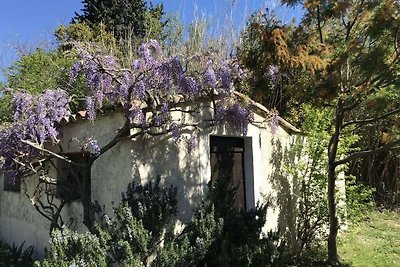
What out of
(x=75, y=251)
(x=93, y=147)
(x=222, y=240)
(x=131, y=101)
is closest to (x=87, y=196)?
(x=93, y=147)

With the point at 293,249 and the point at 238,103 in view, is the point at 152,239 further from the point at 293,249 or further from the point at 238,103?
the point at 293,249

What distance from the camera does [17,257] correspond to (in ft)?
29.9

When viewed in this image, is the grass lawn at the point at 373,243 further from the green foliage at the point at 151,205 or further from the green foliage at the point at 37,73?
the green foliage at the point at 37,73

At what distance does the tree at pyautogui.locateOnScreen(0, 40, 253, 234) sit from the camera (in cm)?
646

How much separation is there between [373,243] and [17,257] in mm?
8136

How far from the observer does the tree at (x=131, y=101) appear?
6.46 m

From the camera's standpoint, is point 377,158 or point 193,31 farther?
point 193,31

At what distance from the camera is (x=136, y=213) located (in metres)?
6.35

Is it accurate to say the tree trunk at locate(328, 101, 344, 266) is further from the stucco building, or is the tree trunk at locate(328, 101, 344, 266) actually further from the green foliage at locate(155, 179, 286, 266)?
the green foliage at locate(155, 179, 286, 266)

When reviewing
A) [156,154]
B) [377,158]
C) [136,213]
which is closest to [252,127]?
[156,154]

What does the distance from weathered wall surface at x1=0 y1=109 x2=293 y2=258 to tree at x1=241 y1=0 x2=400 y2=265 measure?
2.00 meters

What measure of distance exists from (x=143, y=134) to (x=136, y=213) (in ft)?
4.22

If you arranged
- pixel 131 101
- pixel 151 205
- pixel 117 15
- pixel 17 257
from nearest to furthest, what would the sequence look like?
pixel 151 205 → pixel 131 101 → pixel 17 257 → pixel 117 15

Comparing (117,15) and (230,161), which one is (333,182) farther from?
(117,15)
